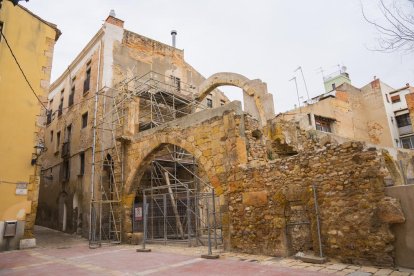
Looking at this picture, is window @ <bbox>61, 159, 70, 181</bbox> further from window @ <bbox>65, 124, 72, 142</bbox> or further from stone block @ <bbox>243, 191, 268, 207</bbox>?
stone block @ <bbox>243, 191, 268, 207</bbox>

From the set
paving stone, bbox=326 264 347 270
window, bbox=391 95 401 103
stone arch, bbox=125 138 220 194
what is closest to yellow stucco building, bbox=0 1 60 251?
stone arch, bbox=125 138 220 194

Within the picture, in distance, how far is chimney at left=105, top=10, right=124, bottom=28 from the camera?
14.8 m

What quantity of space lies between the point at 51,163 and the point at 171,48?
1009 centimetres

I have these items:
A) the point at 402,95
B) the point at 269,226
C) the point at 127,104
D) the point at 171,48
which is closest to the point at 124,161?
the point at 127,104

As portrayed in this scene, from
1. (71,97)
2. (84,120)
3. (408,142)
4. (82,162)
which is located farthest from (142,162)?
(408,142)

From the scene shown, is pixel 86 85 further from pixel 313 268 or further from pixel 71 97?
pixel 313 268

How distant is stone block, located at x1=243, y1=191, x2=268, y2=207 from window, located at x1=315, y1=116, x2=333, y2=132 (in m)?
17.3

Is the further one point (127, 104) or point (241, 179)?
point (127, 104)

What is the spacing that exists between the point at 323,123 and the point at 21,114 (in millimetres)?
20600

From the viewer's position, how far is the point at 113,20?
14930 mm

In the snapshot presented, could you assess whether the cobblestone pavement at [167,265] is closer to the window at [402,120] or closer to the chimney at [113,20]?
the chimney at [113,20]

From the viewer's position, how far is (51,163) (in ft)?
58.1

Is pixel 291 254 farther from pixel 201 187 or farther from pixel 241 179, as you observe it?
pixel 201 187

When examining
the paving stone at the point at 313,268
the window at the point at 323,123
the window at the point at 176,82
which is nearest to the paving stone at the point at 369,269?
the paving stone at the point at 313,268
